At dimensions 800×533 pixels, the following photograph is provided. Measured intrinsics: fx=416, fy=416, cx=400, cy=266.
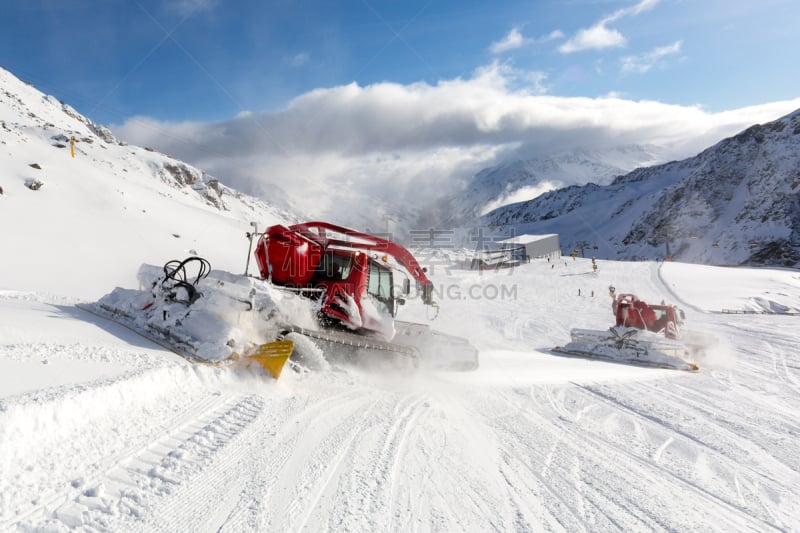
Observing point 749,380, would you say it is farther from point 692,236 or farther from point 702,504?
point 692,236

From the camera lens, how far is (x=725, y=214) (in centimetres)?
8981

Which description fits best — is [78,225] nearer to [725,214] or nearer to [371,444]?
[371,444]

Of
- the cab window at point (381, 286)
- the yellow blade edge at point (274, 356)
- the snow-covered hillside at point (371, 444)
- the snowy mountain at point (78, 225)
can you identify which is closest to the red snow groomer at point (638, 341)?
the snow-covered hillside at point (371, 444)

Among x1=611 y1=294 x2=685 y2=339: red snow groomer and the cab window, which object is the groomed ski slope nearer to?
the cab window

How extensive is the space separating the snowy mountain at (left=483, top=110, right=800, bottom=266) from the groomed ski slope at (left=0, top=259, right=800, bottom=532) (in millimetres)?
79218

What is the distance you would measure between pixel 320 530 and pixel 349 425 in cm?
188

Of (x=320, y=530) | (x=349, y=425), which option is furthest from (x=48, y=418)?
(x=349, y=425)

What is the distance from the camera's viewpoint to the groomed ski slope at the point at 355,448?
9.28 feet

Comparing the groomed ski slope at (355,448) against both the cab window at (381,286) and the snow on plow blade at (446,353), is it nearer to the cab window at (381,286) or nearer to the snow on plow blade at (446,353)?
the snow on plow blade at (446,353)

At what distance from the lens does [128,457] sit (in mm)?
3197

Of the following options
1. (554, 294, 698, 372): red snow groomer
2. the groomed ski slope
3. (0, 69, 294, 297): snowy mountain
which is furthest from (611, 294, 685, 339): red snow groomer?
(0, 69, 294, 297): snowy mountain

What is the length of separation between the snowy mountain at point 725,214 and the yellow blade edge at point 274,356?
269 feet

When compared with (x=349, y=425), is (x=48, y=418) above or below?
above

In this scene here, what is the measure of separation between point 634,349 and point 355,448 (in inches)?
355
